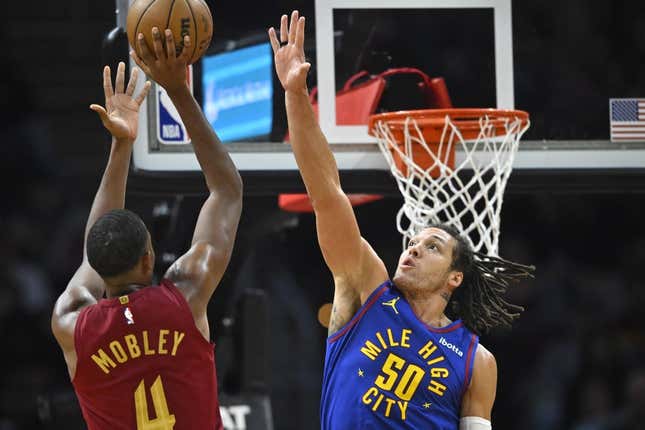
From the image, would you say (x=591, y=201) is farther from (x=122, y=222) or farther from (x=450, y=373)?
(x=122, y=222)

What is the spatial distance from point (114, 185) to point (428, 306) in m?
1.21

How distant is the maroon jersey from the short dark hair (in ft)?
0.29

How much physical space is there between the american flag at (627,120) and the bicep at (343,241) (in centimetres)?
199

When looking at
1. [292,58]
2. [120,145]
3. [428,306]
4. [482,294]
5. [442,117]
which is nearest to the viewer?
[120,145]

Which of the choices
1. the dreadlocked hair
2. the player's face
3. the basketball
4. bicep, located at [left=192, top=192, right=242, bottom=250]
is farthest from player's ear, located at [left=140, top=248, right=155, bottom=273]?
the dreadlocked hair

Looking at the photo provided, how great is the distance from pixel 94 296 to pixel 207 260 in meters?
0.34

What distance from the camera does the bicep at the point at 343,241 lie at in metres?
3.55

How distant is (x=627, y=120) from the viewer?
5.18m

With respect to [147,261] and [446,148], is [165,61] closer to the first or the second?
[147,261]

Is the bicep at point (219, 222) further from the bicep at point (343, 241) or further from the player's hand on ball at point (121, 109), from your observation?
the bicep at point (343, 241)

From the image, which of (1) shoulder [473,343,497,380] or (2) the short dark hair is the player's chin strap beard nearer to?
(1) shoulder [473,343,497,380]

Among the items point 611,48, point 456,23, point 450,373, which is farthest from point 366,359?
point 611,48

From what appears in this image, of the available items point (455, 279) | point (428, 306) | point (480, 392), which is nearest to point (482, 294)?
point (455, 279)

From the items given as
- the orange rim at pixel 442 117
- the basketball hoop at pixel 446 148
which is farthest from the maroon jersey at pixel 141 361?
the orange rim at pixel 442 117
